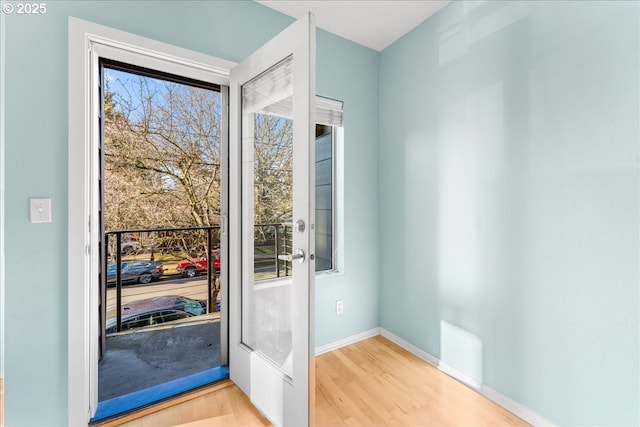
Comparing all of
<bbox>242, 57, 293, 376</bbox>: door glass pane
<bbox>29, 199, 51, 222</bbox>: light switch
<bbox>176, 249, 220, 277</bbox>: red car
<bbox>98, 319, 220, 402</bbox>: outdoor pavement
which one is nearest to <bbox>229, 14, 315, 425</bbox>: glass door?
<bbox>242, 57, 293, 376</bbox>: door glass pane

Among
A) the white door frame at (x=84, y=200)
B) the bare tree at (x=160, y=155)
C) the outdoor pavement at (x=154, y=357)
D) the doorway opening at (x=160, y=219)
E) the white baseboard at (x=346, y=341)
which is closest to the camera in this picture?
the white door frame at (x=84, y=200)

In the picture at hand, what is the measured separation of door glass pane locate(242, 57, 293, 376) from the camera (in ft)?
5.11

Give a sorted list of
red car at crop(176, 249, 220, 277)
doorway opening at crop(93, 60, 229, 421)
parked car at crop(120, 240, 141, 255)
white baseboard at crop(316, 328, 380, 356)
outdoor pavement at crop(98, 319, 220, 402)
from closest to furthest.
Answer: outdoor pavement at crop(98, 319, 220, 402) < white baseboard at crop(316, 328, 380, 356) < doorway opening at crop(93, 60, 229, 421) < parked car at crop(120, 240, 141, 255) < red car at crop(176, 249, 220, 277)

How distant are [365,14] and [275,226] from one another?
1725mm

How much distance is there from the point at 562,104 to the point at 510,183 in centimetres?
46

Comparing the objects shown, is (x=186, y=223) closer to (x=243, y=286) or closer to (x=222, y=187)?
(x=222, y=187)

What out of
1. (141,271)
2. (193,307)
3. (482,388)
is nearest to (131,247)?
(141,271)

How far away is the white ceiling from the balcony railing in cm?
229

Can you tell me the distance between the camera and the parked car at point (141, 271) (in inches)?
132

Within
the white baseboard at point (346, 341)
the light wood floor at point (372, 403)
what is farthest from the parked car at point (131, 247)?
the white baseboard at point (346, 341)

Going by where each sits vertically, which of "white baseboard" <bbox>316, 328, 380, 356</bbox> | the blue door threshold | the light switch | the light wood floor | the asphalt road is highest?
the light switch

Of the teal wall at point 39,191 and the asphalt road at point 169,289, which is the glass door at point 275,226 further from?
the asphalt road at point 169,289

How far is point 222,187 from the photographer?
2014mm

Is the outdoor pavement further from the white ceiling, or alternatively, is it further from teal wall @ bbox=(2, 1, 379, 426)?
the white ceiling
